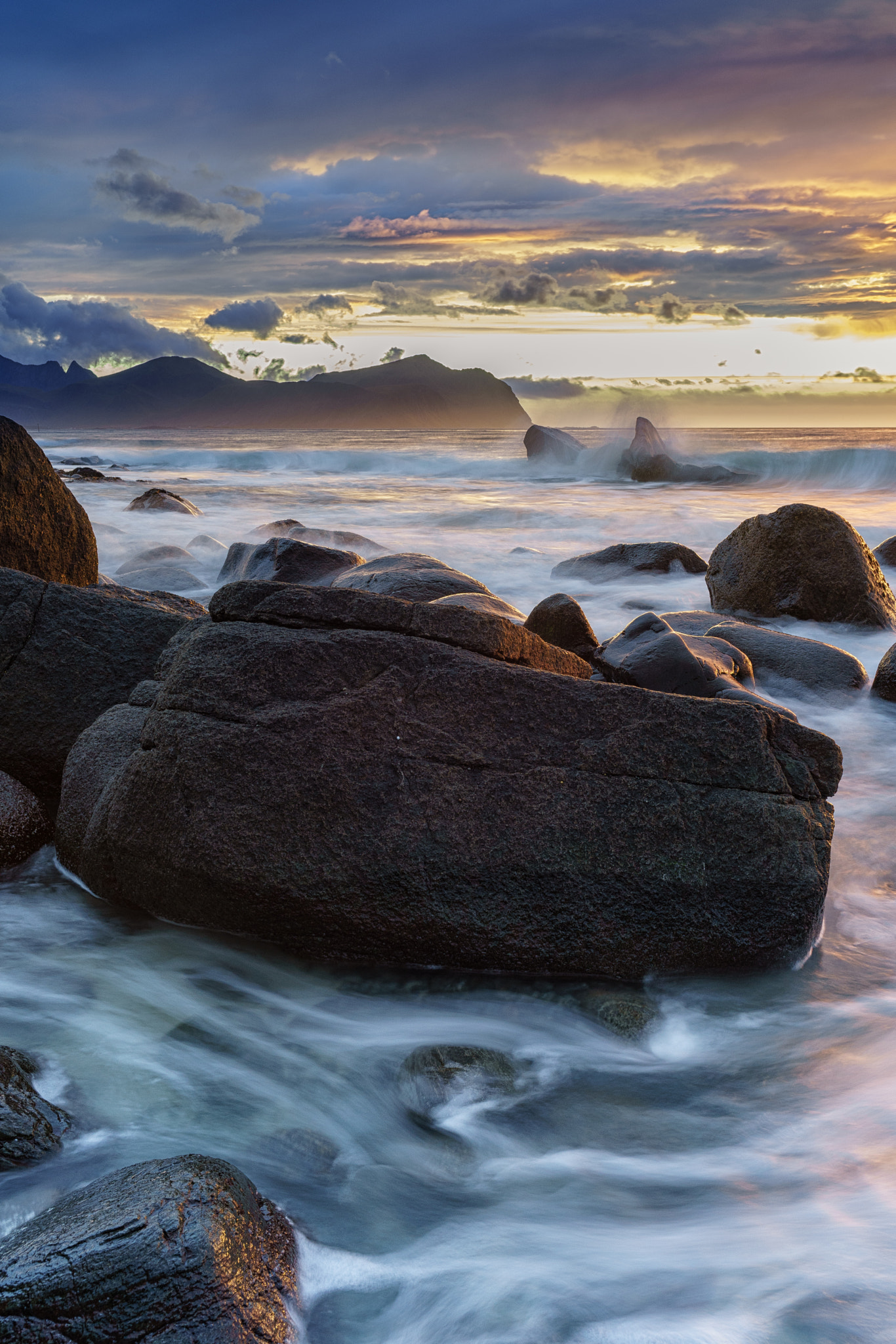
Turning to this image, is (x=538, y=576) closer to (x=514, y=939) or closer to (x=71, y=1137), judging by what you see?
(x=514, y=939)

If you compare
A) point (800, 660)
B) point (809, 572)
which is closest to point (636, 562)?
point (809, 572)

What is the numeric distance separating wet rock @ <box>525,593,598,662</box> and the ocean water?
2.41 m

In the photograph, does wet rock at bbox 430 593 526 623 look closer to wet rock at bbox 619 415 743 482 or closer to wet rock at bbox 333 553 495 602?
wet rock at bbox 333 553 495 602

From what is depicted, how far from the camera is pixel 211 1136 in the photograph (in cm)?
260

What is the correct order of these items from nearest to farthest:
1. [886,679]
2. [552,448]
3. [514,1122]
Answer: [514,1122], [886,679], [552,448]

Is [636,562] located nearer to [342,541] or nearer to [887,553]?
[887,553]

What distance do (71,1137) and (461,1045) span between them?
3.90 feet

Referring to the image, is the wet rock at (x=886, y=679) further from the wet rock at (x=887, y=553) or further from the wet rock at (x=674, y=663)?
the wet rock at (x=887, y=553)

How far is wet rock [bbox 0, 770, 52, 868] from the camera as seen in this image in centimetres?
402

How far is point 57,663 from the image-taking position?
4512 millimetres

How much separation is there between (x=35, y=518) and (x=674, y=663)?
4152 mm

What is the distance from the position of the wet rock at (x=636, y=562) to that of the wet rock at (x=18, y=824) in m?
7.83

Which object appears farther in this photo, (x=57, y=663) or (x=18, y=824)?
(x=57, y=663)

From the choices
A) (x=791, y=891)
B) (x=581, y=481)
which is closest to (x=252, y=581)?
(x=791, y=891)
